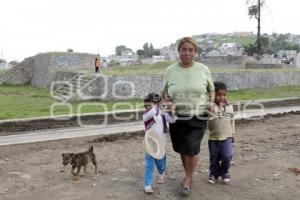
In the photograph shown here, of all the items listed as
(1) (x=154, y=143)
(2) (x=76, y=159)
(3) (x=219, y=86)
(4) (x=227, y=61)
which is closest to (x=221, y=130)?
(3) (x=219, y=86)

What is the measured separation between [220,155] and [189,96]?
1094 millimetres

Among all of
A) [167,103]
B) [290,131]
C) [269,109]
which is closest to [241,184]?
[167,103]

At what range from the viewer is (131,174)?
19.9ft

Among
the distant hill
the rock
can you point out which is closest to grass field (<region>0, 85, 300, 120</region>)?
the rock

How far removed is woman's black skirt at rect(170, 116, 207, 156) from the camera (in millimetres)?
4875

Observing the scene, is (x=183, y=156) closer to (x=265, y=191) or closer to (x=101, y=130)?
(x=265, y=191)

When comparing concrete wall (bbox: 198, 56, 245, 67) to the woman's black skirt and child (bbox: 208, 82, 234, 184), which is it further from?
the woman's black skirt

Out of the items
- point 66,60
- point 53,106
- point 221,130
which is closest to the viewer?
point 221,130

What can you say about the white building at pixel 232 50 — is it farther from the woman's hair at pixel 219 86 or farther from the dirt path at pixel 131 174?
the woman's hair at pixel 219 86

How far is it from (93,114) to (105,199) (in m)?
8.39

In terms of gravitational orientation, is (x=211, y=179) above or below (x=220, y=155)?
below

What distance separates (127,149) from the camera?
25.7 feet

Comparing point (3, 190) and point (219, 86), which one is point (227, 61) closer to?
point (219, 86)

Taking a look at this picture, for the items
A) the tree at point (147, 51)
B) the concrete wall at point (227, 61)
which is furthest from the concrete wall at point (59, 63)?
the tree at point (147, 51)
